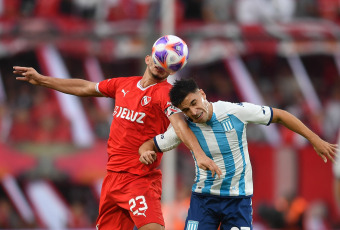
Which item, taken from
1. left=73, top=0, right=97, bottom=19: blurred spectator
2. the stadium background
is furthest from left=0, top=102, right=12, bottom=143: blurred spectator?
left=73, top=0, right=97, bottom=19: blurred spectator

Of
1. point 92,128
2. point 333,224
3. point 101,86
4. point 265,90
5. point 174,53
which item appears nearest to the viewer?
point 174,53

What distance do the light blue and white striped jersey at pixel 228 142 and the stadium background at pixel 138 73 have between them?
8.54 metres

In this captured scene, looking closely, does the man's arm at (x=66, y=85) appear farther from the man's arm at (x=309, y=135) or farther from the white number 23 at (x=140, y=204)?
the man's arm at (x=309, y=135)

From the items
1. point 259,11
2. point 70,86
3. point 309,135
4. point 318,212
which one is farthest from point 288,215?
point 259,11

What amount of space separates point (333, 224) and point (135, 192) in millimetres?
10137

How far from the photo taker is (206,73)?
18516mm

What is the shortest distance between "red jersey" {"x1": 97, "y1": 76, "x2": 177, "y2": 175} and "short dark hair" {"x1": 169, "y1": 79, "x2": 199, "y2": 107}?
0.88 ft

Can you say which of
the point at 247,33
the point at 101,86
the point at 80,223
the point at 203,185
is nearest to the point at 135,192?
the point at 203,185

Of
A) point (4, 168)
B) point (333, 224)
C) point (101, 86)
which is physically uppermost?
point (101, 86)

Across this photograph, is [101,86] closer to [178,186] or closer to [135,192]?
[135,192]

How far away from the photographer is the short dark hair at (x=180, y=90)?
20.6 ft

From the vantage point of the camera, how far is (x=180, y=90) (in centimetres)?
629

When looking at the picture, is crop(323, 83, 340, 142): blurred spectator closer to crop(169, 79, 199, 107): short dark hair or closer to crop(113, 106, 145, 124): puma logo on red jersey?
crop(113, 106, 145, 124): puma logo on red jersey

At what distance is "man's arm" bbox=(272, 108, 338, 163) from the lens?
6402 mm
